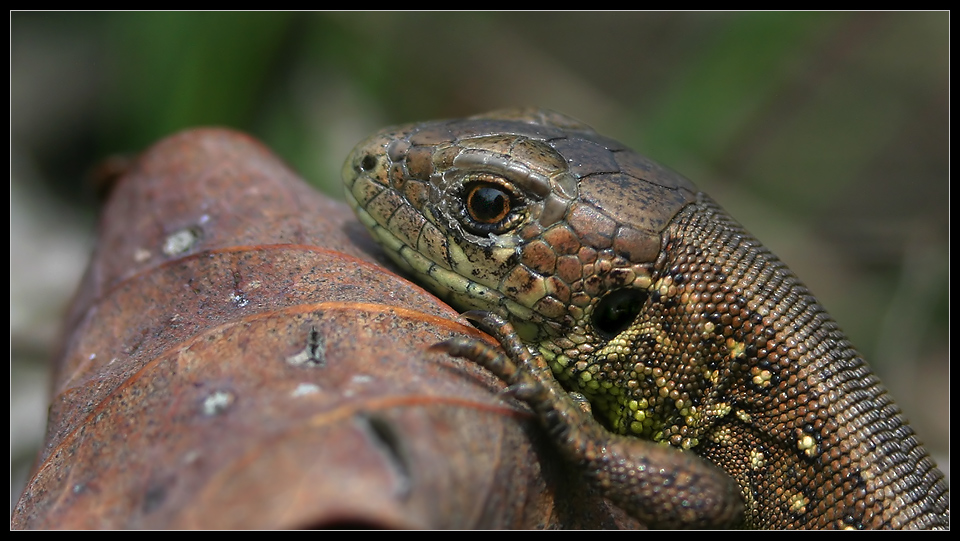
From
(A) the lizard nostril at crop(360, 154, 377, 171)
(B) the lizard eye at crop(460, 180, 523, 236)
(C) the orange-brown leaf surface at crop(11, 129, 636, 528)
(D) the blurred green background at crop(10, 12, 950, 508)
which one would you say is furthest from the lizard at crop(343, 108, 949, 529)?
(D) the blurred green background at crop(10, 12, 950, 508)

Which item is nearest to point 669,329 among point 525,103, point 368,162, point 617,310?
point 617,310

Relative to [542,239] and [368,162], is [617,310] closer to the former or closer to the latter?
[542,239]

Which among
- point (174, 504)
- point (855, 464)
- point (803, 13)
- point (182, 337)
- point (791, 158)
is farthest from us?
point (791, 158)

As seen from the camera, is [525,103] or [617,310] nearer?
[617,310]

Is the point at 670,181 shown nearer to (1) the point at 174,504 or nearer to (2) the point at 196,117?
(1) the point at 174,504

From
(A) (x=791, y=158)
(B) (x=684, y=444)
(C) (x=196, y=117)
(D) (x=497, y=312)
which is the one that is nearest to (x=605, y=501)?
(B) (x=684, y=444)

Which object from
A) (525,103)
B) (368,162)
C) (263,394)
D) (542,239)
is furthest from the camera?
(525,103)

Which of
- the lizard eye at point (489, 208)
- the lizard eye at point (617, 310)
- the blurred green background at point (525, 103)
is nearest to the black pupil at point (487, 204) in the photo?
the lizard eye at point (489, 208)
